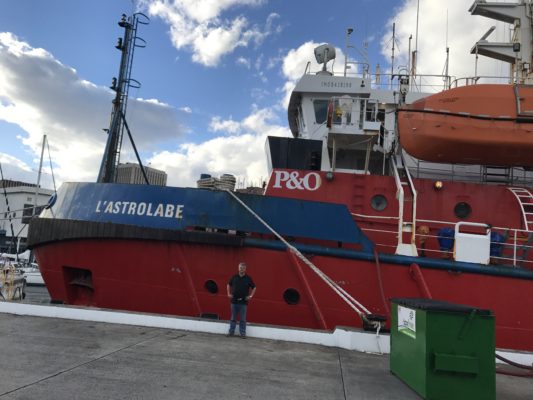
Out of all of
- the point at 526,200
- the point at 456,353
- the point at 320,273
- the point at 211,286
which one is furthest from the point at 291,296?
the point at 526,200

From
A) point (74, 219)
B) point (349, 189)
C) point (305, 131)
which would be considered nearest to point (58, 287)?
point (74, 219)

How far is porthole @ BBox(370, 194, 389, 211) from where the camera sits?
9172 millimetres

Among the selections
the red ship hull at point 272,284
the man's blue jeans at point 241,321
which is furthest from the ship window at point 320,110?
the man's blue jeans at point 241,321

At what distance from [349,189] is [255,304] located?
3.07 meters

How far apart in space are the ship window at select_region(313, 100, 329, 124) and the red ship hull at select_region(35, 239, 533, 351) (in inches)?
209

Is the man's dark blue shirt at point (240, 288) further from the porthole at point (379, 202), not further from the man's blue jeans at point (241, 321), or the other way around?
the porthole at point (379, 202)

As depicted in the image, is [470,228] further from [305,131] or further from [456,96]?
[305,131]

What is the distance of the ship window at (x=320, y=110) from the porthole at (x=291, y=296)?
5685 mm

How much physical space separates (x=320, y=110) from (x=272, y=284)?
598cm

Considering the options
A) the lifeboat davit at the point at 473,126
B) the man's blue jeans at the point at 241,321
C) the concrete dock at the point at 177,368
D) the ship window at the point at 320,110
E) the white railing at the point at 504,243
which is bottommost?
the concrete dock at the point at 177,368

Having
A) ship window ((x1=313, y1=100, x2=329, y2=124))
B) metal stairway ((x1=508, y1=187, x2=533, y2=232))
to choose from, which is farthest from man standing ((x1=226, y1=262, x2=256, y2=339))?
ship window ((x1=313, y1=100, x2=329, y2=124))

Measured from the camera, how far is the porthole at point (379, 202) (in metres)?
9.17

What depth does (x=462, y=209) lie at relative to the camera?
916cm

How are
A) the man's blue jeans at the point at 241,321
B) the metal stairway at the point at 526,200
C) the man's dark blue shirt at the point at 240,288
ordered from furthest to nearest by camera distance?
the metal stairway at the point at 526,200
the man's dark blue shirt at the point at 240,288
the man's blue jeans at the point at 241,321
